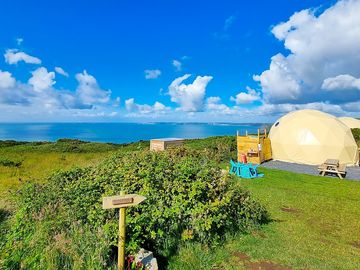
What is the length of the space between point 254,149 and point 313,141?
4.51 meters

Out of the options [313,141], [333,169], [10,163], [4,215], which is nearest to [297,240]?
[4,215]

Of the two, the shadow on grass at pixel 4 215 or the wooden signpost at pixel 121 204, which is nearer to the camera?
the wooden signpost at pixel 121 204

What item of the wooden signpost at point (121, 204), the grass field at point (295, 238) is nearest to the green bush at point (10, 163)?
the grass field at point (295, 238)

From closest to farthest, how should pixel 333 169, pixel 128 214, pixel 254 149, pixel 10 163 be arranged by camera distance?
1. pixel 128 214
2. pixel 333 169
3. pixel 10 163
4. pixel 254 149

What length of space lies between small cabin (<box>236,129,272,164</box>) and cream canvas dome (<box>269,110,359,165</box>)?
1.33 metres

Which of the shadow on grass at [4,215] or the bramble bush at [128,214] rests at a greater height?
the bramble bush at [128,214]

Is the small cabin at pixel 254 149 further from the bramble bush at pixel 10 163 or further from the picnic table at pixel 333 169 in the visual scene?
→ the bramble bush at pixel 10 163

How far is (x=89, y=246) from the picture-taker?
3.73m

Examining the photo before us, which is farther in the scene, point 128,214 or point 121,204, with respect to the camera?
point 128,214

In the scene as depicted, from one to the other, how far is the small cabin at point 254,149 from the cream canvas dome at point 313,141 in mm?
1327

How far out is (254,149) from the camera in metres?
18.6

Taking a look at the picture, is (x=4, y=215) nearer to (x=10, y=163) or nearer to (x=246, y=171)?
(x=246, y=171)

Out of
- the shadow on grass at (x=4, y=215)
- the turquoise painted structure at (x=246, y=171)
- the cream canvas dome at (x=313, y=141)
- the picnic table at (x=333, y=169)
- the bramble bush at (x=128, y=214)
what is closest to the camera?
the bramble bush at (x=128, y=214)

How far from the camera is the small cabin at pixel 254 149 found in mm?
18453
